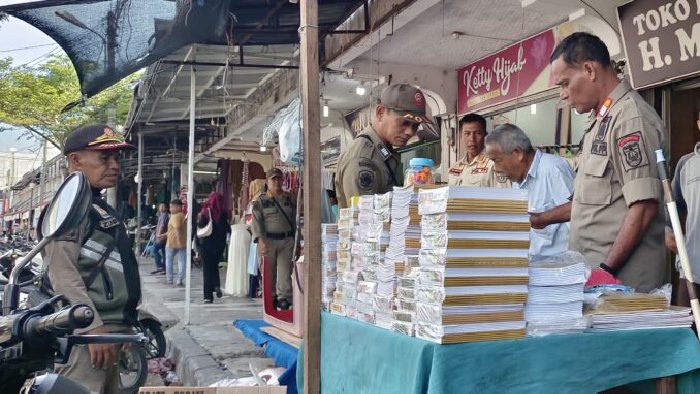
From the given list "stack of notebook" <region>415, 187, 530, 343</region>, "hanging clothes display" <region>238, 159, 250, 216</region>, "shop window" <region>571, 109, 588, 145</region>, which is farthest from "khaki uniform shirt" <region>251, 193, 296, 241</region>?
"stack of notebook" <region>415, 187, 530, 343</region>

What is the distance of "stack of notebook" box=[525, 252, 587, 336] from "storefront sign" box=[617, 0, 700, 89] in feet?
9.93

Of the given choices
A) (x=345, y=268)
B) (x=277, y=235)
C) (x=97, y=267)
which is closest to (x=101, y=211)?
(x=97, y=267)

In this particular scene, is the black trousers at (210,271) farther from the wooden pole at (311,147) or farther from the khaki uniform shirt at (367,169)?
the wooden pole at (311,147)

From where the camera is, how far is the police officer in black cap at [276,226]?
8.52 meters

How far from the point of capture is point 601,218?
2.86 metres

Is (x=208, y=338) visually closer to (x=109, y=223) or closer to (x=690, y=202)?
(x=109, y=223)

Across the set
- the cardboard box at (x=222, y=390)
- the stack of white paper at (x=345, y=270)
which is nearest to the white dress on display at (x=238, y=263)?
the stack of white paper at (x=345, y=270)

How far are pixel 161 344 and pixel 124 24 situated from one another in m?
3.10

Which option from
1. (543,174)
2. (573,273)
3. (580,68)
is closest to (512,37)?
(543,174)

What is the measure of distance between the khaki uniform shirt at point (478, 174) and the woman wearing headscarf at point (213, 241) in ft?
18.1

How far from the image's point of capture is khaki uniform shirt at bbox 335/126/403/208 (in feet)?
10.9

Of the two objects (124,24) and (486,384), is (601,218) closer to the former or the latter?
(486,384)

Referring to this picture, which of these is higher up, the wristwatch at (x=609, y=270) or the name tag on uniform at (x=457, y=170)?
the name tag on uniform at (x=457, y=170)

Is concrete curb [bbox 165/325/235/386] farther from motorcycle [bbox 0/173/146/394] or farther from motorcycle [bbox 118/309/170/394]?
motorcycle [bbox 0/173/146/394]
